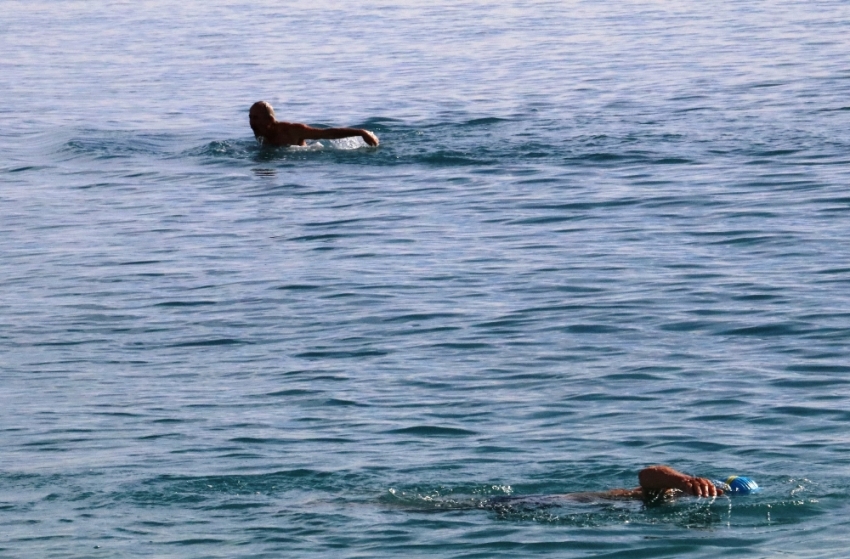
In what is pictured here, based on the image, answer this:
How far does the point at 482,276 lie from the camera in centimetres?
1772

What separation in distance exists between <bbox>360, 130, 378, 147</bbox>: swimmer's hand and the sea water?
256mm

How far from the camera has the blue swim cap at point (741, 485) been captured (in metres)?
10.6

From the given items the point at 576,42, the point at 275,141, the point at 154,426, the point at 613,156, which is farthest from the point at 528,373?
the point at 576,42

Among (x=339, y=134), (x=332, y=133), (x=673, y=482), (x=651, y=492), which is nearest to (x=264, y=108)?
(x=332, y=133)

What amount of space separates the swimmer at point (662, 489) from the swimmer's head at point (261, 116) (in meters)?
15.0

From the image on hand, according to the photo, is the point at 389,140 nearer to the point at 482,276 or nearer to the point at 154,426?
the point at 482,276

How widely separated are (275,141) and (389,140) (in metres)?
1.86

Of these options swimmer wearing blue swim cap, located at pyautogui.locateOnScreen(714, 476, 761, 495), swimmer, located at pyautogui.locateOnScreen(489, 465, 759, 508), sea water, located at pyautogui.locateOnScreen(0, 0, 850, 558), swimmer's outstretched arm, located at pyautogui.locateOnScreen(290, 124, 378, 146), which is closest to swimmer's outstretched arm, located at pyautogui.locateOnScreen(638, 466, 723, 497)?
swimmer, located at pyautogui.locateOnScreen(489, 465, 759, 508)

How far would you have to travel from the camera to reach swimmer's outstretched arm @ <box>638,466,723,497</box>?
1049cm

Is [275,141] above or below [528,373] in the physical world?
above

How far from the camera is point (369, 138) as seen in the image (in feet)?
82.0

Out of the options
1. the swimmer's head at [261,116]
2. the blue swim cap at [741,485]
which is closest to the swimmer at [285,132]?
the swimmer's head at [261,116]

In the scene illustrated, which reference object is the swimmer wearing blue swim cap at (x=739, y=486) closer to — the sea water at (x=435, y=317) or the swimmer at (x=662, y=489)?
the swimmer at (x=662, y=489)

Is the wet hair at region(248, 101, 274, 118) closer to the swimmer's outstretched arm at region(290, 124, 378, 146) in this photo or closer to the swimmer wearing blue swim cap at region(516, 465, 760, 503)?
the swimmer's outstretched arm at region(290, 124, 378, 146)
